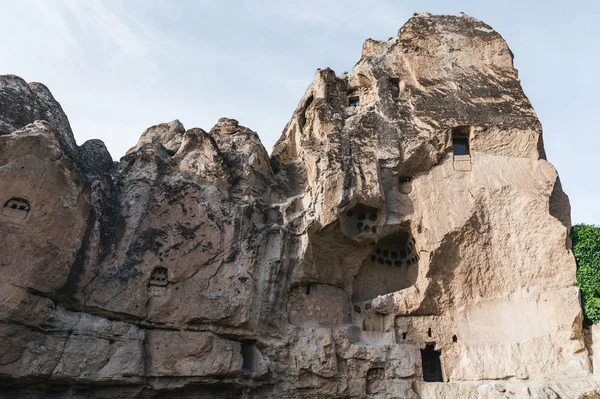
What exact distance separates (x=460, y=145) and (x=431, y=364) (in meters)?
7.05

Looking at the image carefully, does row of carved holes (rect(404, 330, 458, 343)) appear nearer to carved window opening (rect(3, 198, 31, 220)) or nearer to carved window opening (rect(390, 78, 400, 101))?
carved window opening (rect(390, 78, 400, 101))

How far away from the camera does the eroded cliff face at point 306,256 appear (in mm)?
10695

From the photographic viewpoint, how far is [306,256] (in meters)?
13.5

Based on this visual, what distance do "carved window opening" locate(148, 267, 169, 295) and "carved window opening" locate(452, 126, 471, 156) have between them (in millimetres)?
9762

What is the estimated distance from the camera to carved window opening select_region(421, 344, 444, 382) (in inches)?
525

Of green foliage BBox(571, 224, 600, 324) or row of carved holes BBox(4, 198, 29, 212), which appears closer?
row of carved holes BBox(4, 198, 29, 212)

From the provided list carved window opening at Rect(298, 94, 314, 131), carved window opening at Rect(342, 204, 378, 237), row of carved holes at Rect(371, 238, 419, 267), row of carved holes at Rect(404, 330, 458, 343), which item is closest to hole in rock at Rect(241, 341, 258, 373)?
carved window opening at Rect(342, 204, 378, 237)

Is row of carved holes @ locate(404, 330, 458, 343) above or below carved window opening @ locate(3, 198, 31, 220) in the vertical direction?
below

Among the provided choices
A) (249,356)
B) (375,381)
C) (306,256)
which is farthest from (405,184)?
(249,356)

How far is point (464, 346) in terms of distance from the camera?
12859mm

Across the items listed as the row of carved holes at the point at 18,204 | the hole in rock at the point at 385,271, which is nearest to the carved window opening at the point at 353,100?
the hole in rock at the point at 385,271

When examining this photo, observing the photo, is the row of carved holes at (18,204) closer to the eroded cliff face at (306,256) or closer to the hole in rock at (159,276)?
the eroded cliff face at (306,256)

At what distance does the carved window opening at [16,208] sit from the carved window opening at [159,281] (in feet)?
11.0

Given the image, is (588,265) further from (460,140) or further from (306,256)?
(306,256)
